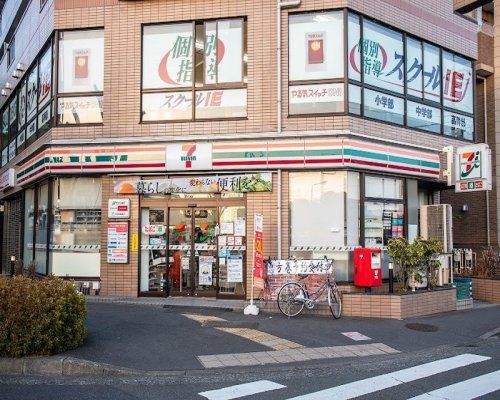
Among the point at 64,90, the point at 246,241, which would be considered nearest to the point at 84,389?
the point at 246,241

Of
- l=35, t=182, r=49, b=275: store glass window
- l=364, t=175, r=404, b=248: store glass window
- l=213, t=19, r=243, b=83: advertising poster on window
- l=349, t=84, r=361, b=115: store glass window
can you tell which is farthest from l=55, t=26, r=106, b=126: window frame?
l=364, t=175, r=404, b=248: store glass window

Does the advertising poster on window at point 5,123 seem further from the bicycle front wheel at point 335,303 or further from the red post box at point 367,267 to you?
the bicycle front wheel at point 335,303

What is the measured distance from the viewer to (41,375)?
6.67m

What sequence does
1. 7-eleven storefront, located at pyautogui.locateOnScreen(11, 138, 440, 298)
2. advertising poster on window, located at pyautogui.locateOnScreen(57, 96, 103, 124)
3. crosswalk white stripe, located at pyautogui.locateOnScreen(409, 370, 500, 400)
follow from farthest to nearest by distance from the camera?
advertising poster on window, located at pyautogui.locateOnScreen(57, 96, 103, 124) → 7-eleven storefront, located at pyautogui.locateOnScreen(11, 138, 440, 298) → crosswalk white stripe, located at pyautogui.locateOnScreen(409, 370, 500, 400)

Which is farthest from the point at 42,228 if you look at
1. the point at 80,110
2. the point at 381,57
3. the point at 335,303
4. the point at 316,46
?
the point at 381,57

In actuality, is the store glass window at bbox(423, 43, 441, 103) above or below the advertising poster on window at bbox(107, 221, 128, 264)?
above

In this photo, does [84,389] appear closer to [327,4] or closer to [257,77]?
[257,77]

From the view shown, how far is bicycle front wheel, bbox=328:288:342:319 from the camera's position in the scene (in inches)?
415

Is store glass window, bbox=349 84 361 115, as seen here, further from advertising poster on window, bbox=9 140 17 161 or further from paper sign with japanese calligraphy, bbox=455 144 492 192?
advertising poster on window, bbox=9 140 17 161

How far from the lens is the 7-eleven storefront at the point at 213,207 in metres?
12.3

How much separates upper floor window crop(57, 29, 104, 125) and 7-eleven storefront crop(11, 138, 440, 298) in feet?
3.49

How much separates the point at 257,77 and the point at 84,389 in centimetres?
860

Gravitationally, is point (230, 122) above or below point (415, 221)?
above

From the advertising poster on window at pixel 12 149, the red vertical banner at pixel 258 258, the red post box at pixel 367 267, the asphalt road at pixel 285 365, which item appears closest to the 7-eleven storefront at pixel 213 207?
the red post box at pixel 367 267
